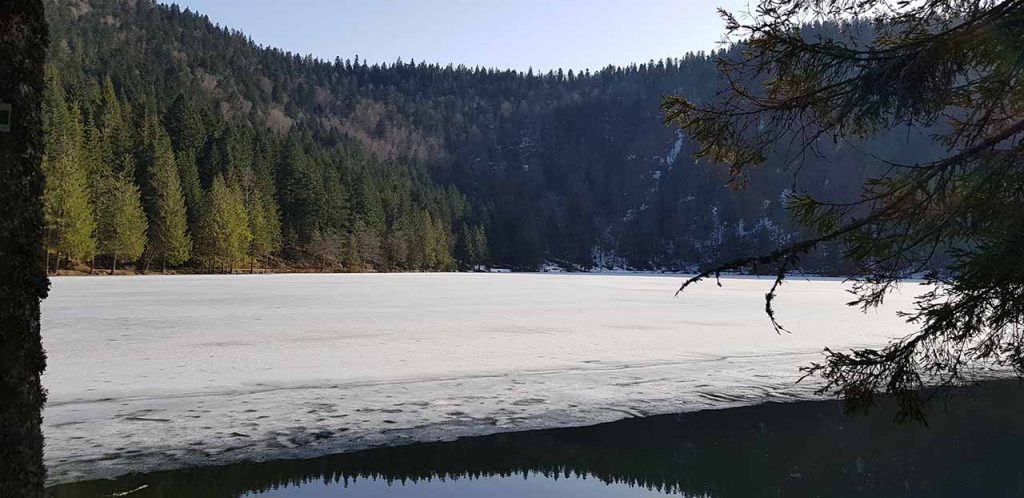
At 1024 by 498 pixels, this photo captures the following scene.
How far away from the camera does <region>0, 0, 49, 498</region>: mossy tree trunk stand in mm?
2299

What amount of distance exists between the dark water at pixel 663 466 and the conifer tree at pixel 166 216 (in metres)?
52.1

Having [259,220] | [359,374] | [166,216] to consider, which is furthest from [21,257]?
[259,220]

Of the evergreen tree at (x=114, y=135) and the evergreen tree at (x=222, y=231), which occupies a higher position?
the evergreen tree at (x=114, y=135)

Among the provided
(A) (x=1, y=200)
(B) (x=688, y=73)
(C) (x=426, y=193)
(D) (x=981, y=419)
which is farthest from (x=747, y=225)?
(A) (x=1, y=200)

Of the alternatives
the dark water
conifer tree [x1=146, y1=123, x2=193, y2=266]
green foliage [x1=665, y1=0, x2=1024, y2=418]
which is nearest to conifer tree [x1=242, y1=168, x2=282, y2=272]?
conifer tree [x1=146, y1=123, x2=193, y2=266]

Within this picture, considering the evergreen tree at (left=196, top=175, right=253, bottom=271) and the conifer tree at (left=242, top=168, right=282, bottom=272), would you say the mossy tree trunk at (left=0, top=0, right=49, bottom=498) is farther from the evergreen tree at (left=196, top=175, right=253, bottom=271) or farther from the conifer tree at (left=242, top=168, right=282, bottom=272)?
the conifer tree at (left=242, top=168, right=282, bottom=272)

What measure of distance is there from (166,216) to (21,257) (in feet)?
186

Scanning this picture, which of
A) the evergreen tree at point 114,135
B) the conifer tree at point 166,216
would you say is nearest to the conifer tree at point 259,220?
the conifer tree at point 166,216

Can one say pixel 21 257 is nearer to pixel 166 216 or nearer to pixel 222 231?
pixel 166 216

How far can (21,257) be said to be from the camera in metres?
2.32

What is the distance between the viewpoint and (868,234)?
4812 millimetres

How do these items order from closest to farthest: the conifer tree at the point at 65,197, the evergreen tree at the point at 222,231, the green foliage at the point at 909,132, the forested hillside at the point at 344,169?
the green foliage at the point at 909,132
the conifer tree at the point at 65,197
the forested hillside at the point at 344,169
the evergreen tree at the point at 222,231

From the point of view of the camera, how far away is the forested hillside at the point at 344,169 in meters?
53.8

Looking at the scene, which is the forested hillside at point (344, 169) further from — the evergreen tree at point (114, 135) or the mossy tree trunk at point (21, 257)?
the mossy tree trunk at point (21, 257)
